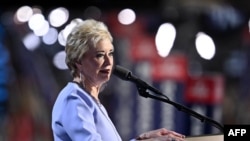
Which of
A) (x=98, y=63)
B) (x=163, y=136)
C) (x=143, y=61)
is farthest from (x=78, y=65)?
(x=143, y=61)

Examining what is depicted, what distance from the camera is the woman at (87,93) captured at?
30.6 inches

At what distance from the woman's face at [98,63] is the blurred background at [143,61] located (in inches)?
25.8

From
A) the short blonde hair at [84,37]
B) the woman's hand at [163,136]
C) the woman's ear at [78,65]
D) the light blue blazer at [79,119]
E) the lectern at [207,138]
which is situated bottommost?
the lectern at [207,138]

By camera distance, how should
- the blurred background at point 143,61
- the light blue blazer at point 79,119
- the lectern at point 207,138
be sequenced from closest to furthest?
the light blue blazer at point 79,119
the lectern at point 207,138
the blurred background at point 143,61

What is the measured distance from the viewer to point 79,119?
77 cm

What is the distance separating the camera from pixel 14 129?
69.4 inches

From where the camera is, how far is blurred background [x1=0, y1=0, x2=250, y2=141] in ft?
5.64

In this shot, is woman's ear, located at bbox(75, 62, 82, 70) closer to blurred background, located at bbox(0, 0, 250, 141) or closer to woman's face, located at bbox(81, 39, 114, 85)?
woman's face, located at bbox(81, 39, 114, 85)

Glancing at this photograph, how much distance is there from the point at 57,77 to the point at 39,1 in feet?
1.03

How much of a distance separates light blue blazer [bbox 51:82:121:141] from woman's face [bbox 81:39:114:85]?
1.6 inches

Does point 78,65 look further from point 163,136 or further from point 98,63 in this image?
point 163,136

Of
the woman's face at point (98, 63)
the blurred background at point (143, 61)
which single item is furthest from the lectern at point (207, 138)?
the blurred background at point (143, 61)

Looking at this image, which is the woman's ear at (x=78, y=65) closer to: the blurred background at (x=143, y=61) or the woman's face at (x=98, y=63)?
the woman's face at (x=98, y=63)

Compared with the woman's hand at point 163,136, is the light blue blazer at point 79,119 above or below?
above
